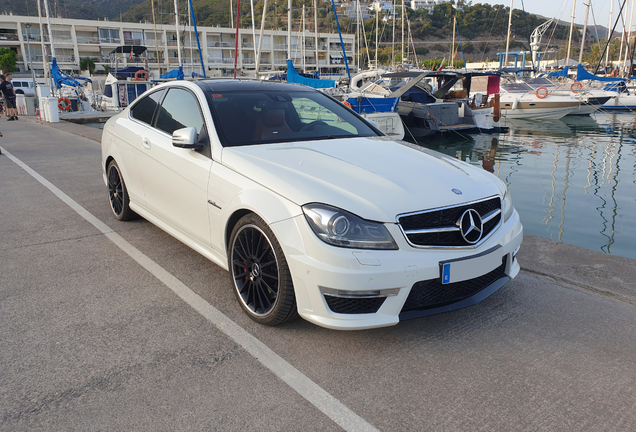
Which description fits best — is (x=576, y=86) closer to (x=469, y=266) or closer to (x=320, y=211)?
(x=469, y=266)

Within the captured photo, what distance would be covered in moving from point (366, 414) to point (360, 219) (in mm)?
1041

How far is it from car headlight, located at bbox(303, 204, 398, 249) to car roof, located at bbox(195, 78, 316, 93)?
203 centimetres

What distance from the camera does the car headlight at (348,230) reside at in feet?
9.48

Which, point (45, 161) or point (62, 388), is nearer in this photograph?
point (62, 388)

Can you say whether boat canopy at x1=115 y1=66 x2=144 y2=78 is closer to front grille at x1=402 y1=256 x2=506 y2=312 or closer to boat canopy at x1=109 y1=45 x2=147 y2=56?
boat canopy at x1=109 y1=45 x2=147 y2=56

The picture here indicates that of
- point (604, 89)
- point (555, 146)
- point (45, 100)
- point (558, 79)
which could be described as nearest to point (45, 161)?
point (45, 100)

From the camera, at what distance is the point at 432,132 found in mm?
19531

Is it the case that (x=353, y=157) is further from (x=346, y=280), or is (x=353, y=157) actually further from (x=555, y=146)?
(x=555, y=146)

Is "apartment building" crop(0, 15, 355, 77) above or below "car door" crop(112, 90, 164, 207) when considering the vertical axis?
above

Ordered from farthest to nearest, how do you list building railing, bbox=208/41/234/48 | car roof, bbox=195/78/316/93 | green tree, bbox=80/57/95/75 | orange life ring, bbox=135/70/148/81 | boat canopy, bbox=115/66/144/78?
building railing, bbox=208/41/234/48, green tree, bbox=80/57/95/75, boat canopy, bbox=115/66/144/78, orange life ring, bbox=135/70/148/81, car roof, bbox=195/78/316/93

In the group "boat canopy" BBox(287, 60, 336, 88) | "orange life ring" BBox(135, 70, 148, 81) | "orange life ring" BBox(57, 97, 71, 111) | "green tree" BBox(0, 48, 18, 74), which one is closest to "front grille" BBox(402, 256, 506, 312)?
"boat canopy" BBox(287, 60, 336, 88)

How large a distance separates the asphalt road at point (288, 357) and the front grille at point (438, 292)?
1.01 feet

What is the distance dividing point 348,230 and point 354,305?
1.47 ft

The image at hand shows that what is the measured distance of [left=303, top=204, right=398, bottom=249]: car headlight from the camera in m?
2.89
